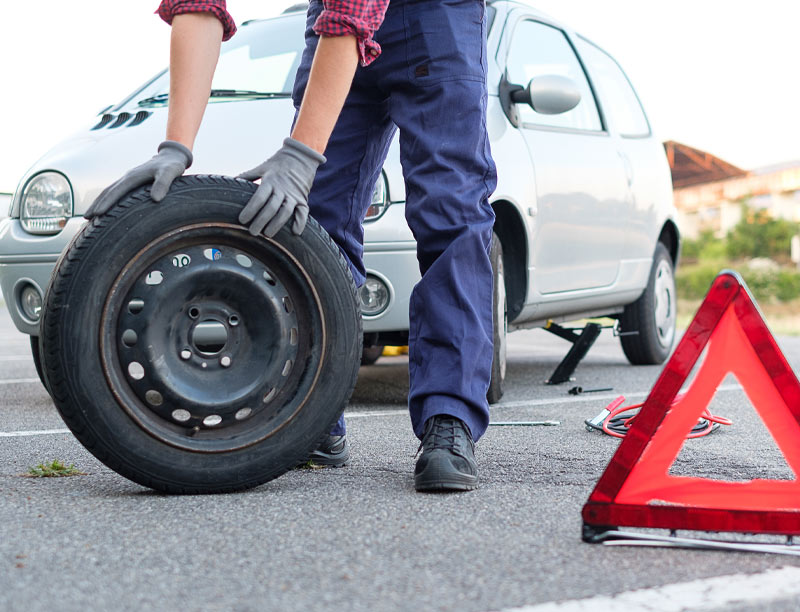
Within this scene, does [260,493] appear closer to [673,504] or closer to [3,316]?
[673,504]

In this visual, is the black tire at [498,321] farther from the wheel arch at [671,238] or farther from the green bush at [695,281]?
the green bush at [695,281]

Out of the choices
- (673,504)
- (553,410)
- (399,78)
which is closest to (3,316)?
(553,410)

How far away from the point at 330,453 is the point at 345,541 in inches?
31.3

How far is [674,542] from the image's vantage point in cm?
178

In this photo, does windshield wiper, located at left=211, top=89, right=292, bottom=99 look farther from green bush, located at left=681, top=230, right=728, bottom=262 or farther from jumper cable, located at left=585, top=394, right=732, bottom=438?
green bush, located at left=681, top=230, right=728, bottom=262

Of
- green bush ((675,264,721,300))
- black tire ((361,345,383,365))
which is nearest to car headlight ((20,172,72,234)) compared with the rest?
black tire ((361,345,383,365))

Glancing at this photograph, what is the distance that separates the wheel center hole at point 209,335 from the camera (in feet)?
7.23

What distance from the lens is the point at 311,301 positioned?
226cm

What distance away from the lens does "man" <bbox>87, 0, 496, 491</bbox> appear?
89.2 inches

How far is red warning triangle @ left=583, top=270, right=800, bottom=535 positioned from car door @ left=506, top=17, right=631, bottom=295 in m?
2.45

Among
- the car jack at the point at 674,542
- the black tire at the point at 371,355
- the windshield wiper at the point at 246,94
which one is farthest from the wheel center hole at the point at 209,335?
the black tire at the point at 371,355

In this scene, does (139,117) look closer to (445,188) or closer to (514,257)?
(514,257)

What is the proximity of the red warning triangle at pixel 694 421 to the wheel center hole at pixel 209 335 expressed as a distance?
893 millimetres

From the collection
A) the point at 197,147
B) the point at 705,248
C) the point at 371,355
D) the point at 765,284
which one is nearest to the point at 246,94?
the point at 197,147
